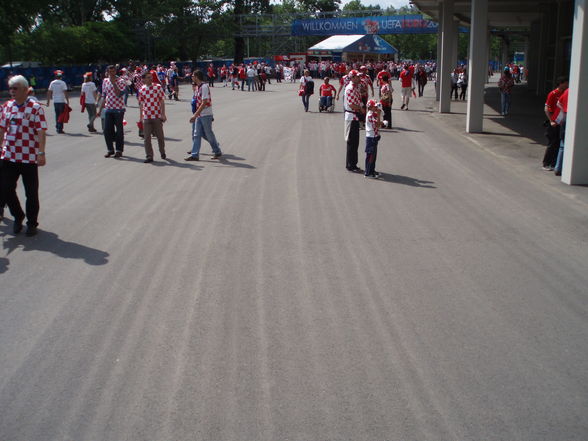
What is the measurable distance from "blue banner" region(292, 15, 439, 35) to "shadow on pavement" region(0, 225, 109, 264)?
54644 mm

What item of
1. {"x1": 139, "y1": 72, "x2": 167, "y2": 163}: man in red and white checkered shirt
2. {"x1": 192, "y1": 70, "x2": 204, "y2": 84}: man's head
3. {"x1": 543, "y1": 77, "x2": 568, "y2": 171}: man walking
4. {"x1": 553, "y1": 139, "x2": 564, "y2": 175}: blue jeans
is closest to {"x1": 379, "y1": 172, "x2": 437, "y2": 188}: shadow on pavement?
{"x1": 553, "y1": 139, "x2": 564, "y2": 175}: blue jeans

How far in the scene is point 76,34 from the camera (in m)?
47.4

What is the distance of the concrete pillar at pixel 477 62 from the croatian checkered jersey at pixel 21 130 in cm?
1309

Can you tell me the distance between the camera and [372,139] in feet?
36.7

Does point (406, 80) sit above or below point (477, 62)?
below

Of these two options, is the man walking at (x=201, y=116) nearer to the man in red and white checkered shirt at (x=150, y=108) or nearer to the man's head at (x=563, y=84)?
the man in red and white checkered shirt at (x=150, y=108)

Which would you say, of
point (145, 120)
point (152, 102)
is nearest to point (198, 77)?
point (152, 102)

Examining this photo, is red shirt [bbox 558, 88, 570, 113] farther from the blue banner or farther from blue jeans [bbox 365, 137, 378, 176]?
the blue banner

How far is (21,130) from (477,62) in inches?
529

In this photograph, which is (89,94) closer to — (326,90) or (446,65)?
(326,90)

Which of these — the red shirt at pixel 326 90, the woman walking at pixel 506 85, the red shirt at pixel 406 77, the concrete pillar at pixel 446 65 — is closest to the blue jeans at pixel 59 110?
the red shirt at pixel 326 90

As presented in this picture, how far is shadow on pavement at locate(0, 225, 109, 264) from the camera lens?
684cm

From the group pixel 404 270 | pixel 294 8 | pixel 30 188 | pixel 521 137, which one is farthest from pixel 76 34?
pixel 294 8

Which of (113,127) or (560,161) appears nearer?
(560,161)
